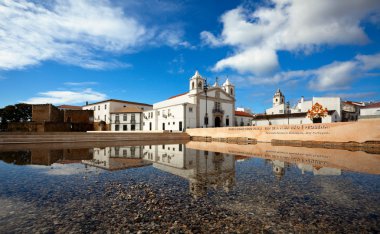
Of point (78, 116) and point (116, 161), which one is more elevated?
point (78, 116)

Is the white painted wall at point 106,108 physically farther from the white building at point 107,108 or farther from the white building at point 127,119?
the white building at point 127,119

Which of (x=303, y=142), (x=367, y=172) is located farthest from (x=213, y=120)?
(x=367, y=172)

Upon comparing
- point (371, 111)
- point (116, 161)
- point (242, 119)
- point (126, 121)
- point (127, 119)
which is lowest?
point (116, 161)

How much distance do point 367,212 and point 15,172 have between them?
11566 millimetres

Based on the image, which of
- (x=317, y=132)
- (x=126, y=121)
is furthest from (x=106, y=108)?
(x=317, y=132)

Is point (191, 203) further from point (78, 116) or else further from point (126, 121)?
point (78, 116)

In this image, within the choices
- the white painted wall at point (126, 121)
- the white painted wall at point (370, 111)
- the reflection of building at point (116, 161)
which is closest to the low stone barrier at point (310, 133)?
the reflection of building at point (116, 161)

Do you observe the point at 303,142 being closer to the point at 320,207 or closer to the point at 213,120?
the point at 320,207

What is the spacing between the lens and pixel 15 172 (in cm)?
848

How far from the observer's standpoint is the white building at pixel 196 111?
4334cm

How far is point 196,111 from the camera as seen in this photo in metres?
44.3

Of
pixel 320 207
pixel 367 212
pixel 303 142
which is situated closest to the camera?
pixel 367 212


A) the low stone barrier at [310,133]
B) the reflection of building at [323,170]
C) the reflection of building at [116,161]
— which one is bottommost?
the reflection of building at [116,161]

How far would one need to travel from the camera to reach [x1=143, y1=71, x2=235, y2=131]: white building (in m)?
43.3
